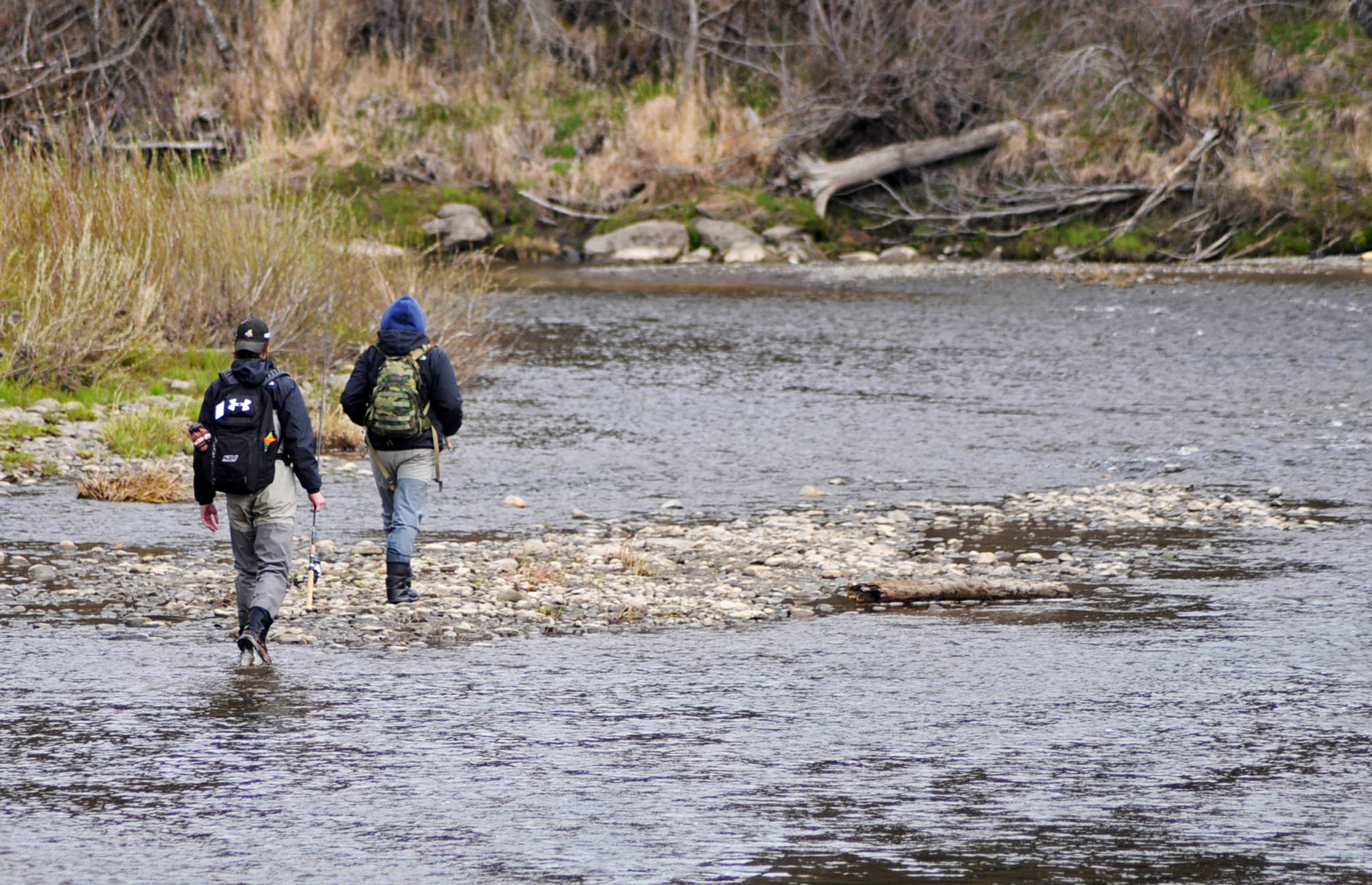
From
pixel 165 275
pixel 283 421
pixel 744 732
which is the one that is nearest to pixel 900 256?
pixel 165 275

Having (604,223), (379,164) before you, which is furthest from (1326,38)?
(379,164)

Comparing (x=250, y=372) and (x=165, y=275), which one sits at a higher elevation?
(x=165, y=275)

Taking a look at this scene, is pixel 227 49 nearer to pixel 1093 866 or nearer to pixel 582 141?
pixel 582 141

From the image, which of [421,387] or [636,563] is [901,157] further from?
[421,387]

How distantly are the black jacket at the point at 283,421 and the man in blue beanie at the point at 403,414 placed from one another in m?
1.14

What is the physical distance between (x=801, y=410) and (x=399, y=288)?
17.2 ft

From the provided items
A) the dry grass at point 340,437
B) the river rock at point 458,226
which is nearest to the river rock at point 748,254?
the river rock at point 458,226

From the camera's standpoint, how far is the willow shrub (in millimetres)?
15398

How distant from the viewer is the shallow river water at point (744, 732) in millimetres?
5246

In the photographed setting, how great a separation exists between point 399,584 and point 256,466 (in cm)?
159

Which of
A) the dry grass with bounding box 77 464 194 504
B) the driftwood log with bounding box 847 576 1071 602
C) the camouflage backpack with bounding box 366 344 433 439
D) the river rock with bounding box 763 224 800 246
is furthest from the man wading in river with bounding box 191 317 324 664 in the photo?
the river rock with bounding box 763 224 800 246

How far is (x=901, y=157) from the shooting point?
36844 millimetres

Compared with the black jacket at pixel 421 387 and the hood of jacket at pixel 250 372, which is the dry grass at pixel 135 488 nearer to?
the black jacket at pixel 421 387

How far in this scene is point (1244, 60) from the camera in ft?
124
